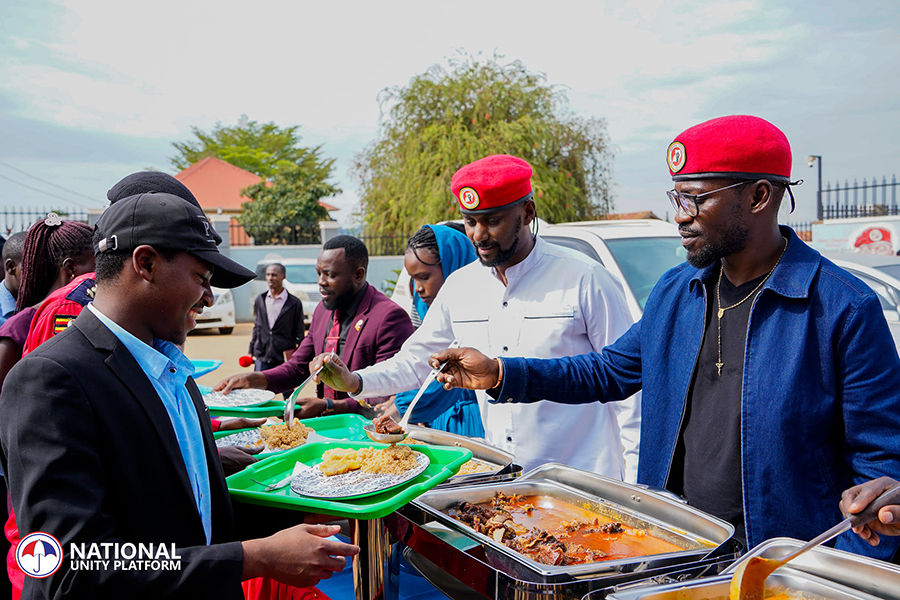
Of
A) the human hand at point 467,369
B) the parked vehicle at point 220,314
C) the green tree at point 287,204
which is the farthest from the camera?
the green tree at point 287,204

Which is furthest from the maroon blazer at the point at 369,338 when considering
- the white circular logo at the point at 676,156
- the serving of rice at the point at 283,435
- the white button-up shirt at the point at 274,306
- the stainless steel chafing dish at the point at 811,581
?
the white button-up shirt at the point at 274,306

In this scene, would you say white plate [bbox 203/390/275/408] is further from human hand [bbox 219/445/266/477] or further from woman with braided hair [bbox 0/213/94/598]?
human hand [bbox 219/445/266/477]

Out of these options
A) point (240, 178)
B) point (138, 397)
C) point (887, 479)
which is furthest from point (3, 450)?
point (240, 178)

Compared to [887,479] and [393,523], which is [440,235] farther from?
[887,479]

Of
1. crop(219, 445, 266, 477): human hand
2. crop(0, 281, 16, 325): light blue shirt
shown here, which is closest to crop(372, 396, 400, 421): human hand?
crop(219, 445, 266, 477): human hand

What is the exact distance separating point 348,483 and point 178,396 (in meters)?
0.54

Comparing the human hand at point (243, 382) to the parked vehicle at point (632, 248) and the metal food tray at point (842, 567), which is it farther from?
the metal food tray at point (842, 567)

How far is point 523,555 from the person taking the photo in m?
1.52

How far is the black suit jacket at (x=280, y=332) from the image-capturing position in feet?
23.8

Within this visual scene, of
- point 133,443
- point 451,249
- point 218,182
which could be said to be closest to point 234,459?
point 133,443

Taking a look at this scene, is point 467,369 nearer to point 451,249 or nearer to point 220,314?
point 451,249

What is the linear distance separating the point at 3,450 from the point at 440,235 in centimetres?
297

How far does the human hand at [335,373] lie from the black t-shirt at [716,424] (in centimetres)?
145

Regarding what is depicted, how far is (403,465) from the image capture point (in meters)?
1.98
